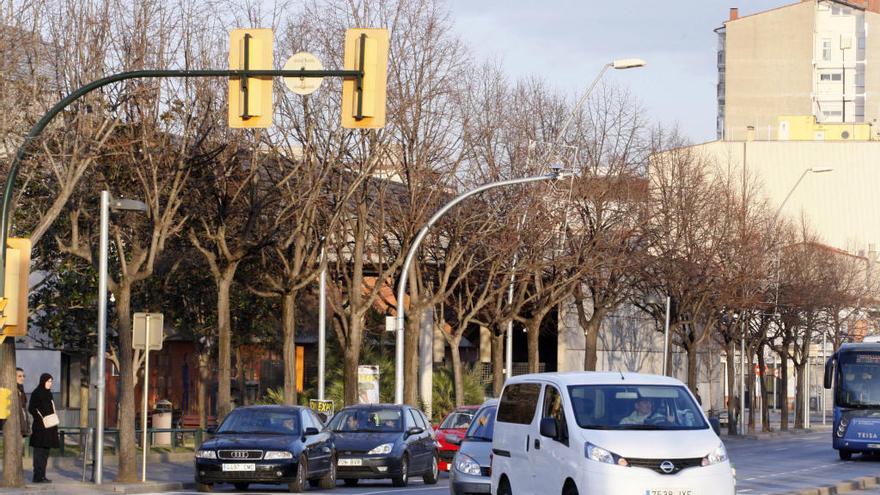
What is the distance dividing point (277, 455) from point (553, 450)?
31.9 feet

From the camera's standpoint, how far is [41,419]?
25.8 metres

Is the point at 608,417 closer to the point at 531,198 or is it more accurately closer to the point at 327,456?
the point at 327,456

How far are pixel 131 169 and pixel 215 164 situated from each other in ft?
9.42

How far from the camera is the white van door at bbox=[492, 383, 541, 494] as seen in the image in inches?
642

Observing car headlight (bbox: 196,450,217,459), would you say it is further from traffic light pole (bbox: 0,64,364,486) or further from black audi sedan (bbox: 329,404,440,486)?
black audi sedan (bbox: 329,404,440,486)

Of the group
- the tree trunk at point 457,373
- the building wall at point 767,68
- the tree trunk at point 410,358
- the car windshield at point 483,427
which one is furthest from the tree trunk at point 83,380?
the building wall at point 767,68

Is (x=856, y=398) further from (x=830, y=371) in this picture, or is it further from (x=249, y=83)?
(x=249, y=83)

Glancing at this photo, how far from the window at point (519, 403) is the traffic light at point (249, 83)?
419cm

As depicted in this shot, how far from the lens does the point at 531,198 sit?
1790 inches

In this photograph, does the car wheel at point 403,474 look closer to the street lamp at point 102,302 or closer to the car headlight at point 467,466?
the street lamp at point 102,302

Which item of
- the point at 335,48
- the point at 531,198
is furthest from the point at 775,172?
the point at 335,48

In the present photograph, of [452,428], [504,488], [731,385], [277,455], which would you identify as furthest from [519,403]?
[731,385]

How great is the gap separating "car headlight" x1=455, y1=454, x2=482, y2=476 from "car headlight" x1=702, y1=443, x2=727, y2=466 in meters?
5.71

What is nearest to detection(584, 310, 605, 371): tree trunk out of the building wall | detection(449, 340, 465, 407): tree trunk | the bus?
detection(449, 340, 465, 407): tree trunk
